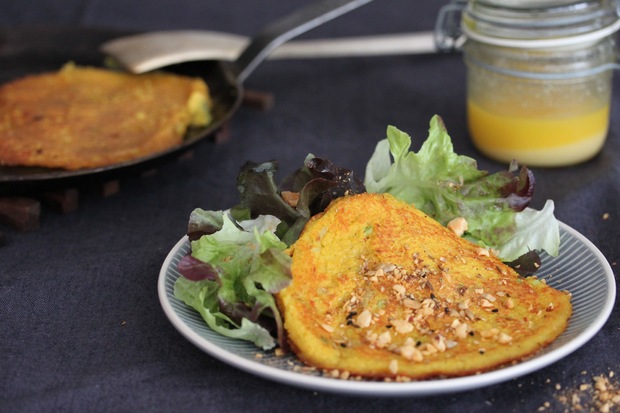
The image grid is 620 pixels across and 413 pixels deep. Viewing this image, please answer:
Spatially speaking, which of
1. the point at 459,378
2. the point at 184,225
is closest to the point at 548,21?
the point at 184,225

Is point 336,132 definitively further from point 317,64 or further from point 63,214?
point 63,214

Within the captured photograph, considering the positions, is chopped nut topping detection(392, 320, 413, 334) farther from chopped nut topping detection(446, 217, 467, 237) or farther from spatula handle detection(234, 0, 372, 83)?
spatula handle detection(234, 0, 372, 83)

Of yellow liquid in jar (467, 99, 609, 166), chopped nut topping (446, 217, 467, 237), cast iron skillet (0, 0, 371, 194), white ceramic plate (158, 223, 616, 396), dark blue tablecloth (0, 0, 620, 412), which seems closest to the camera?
white ceramic plate (158, 223, 616, 396)

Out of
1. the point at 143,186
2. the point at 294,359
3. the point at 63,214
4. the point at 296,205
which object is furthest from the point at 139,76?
the point at 294,359

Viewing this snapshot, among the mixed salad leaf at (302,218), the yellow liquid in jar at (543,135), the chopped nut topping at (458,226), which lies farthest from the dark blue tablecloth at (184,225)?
the chopped nut topping at (458,226)

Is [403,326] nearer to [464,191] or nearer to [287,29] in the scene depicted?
[464,191]

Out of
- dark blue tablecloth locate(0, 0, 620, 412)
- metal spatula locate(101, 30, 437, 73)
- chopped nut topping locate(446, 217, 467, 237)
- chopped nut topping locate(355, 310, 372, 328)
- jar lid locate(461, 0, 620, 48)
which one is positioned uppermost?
jar lid locate(461, 0, 620, 48)

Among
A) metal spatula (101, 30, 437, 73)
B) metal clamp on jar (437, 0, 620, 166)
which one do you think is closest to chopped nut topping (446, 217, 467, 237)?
metal clamp on jar (437, 0, 620, 166)
